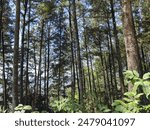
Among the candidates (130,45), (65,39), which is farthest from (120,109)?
(65,39)

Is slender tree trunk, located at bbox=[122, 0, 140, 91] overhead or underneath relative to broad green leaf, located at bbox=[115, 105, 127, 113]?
overhead

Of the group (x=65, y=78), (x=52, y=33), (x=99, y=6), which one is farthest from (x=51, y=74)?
(x=99, y=6)

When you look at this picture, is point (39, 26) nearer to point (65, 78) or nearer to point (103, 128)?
point (65, 78)

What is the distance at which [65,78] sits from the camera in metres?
41.9

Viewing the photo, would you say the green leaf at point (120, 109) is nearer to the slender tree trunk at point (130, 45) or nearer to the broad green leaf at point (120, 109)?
the broad green leaf at point (120, 109)

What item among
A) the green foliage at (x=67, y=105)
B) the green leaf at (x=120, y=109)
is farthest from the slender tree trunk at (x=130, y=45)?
the green leaf at (x=120, y=109)

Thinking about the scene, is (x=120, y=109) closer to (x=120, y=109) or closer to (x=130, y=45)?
(x=120, y=109)

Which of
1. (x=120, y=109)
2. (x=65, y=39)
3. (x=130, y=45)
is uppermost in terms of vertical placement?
(x=65, y=39)

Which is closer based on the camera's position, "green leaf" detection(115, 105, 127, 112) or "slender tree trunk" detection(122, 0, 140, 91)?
"green leaf" detection(115, 105, 127, 112)

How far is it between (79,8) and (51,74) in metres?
13.3

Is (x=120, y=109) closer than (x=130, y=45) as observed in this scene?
Yes

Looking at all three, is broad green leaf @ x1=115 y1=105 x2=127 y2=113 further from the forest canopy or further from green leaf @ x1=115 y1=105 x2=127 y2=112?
the forest canopy

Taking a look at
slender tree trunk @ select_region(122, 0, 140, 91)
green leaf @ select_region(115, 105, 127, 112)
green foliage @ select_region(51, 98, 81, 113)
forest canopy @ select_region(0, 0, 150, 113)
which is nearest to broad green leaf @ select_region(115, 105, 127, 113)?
green leaf @ select_region(115, 105, 127, 112)

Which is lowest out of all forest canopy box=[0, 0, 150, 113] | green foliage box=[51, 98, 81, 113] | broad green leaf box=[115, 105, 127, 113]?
broad green leaf box=[115, 105, 127, 113]
